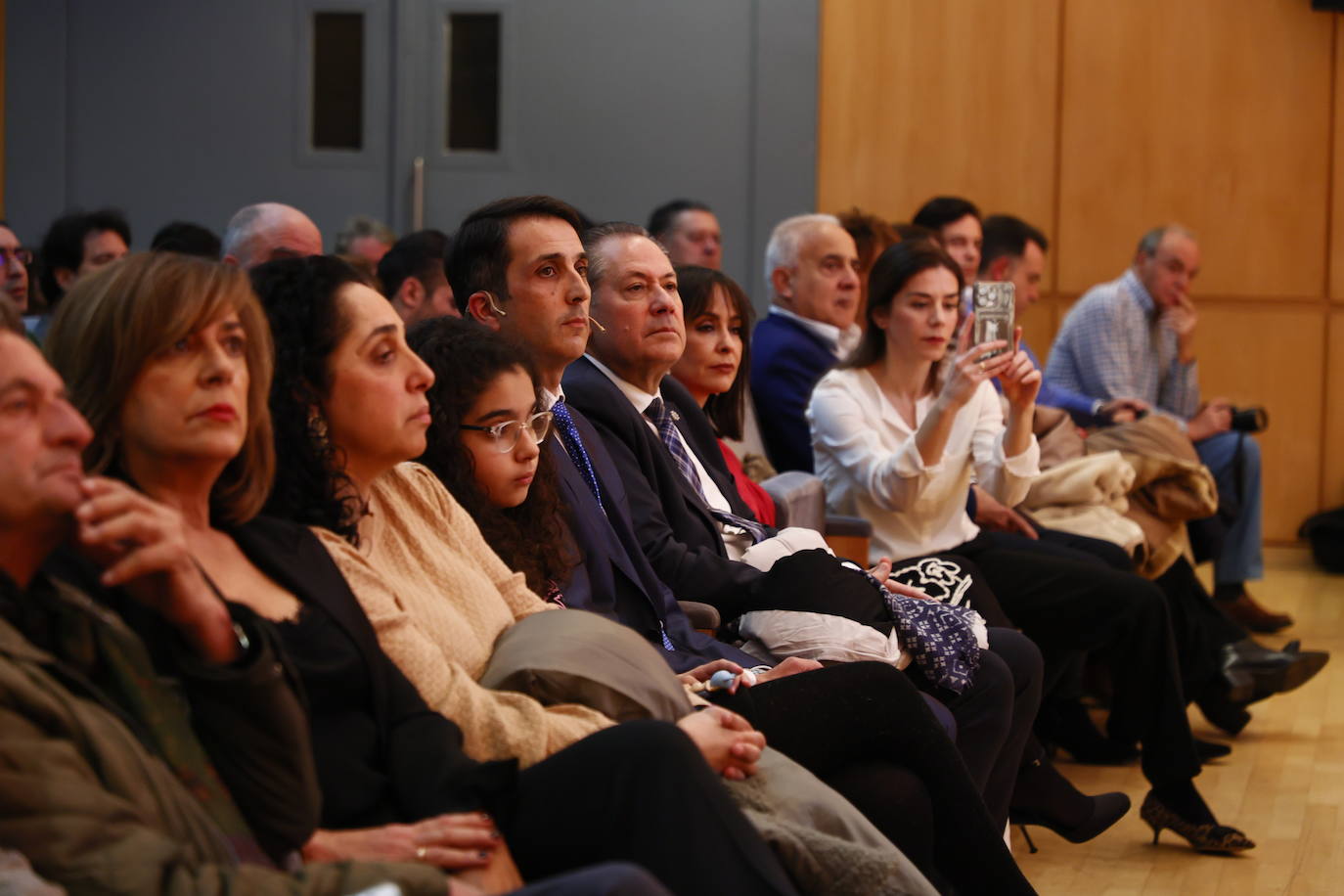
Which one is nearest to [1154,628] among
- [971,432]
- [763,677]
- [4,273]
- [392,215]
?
[971,432]

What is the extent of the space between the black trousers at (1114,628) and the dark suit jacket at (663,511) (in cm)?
78

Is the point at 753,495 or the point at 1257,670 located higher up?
the point at 753,495

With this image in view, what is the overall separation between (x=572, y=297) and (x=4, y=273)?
1448 mm

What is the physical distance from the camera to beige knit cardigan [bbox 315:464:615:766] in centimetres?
185

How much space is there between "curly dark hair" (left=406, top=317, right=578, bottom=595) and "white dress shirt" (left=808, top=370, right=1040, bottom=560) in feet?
4.55

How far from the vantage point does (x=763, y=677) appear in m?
2.52

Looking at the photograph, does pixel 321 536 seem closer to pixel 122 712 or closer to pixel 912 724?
pixel 122 712

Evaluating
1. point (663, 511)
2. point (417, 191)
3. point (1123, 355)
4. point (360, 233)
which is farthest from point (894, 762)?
point (417, 191)

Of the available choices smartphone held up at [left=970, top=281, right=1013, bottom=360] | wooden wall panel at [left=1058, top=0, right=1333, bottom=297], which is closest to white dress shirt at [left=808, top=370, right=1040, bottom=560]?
smartphone held up at [left=970, top=281, right=1013, bottom=360]

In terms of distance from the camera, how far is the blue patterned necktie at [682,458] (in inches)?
124

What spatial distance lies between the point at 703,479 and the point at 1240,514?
3088 mm

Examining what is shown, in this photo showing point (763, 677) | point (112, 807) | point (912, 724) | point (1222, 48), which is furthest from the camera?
point (1222, 48)

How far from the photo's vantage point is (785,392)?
4.41 m

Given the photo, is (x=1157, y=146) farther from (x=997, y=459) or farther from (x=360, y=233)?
(x=997, y=459)
